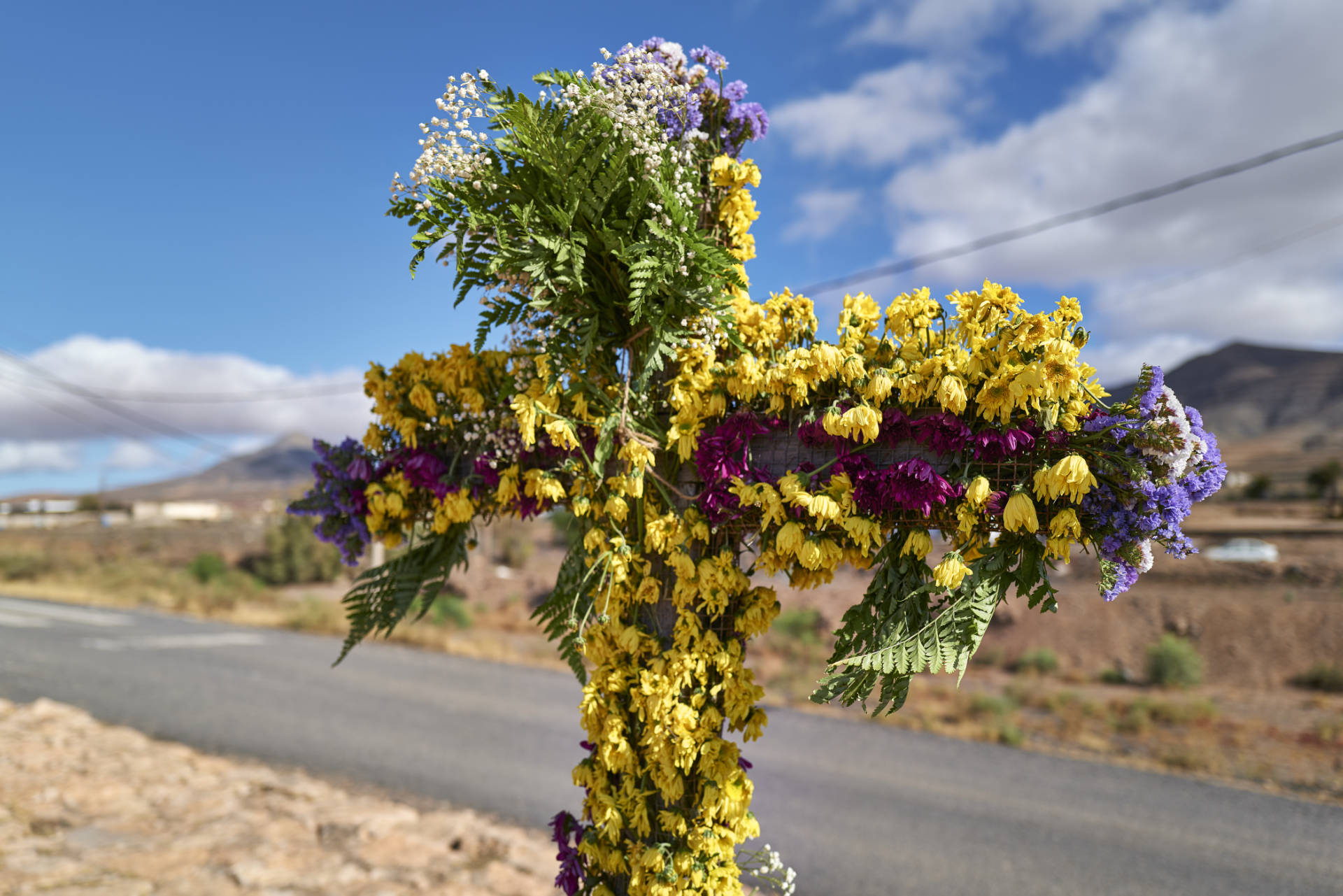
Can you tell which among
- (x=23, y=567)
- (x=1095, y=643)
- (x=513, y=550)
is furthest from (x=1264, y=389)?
(x=23, y=567)

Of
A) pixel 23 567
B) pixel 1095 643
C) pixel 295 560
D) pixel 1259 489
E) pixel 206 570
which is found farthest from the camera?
pixel 1259 489

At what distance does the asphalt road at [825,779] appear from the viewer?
5328 mm

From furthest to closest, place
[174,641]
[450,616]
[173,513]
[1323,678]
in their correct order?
[173,513]
[450,616]
[174,641]
[1323,678]

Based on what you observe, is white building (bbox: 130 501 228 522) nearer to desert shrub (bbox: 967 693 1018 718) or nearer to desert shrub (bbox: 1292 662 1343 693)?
desert shrub (bbox: 967 693 1018 718)

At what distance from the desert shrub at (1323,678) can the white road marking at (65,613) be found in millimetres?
20762

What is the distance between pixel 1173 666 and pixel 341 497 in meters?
14.1

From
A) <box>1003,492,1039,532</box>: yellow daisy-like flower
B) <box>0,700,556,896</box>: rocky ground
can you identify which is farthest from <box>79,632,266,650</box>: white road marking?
<box>1003,492,1039,532</box>: yellow daisy-like flower

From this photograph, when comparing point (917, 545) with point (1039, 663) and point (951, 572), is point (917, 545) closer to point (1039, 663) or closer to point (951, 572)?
point (951, 572)

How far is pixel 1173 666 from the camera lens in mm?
12609

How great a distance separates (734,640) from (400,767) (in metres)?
6.01

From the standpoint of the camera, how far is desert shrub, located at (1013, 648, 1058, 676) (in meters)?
13.9

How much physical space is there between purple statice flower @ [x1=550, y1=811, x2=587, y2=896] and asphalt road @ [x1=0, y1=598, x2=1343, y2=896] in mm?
3403

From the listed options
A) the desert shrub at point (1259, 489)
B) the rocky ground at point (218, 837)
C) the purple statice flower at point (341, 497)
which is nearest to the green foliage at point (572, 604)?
the purple statice flower at point (341, 497)

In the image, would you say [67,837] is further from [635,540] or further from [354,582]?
[635,540]
